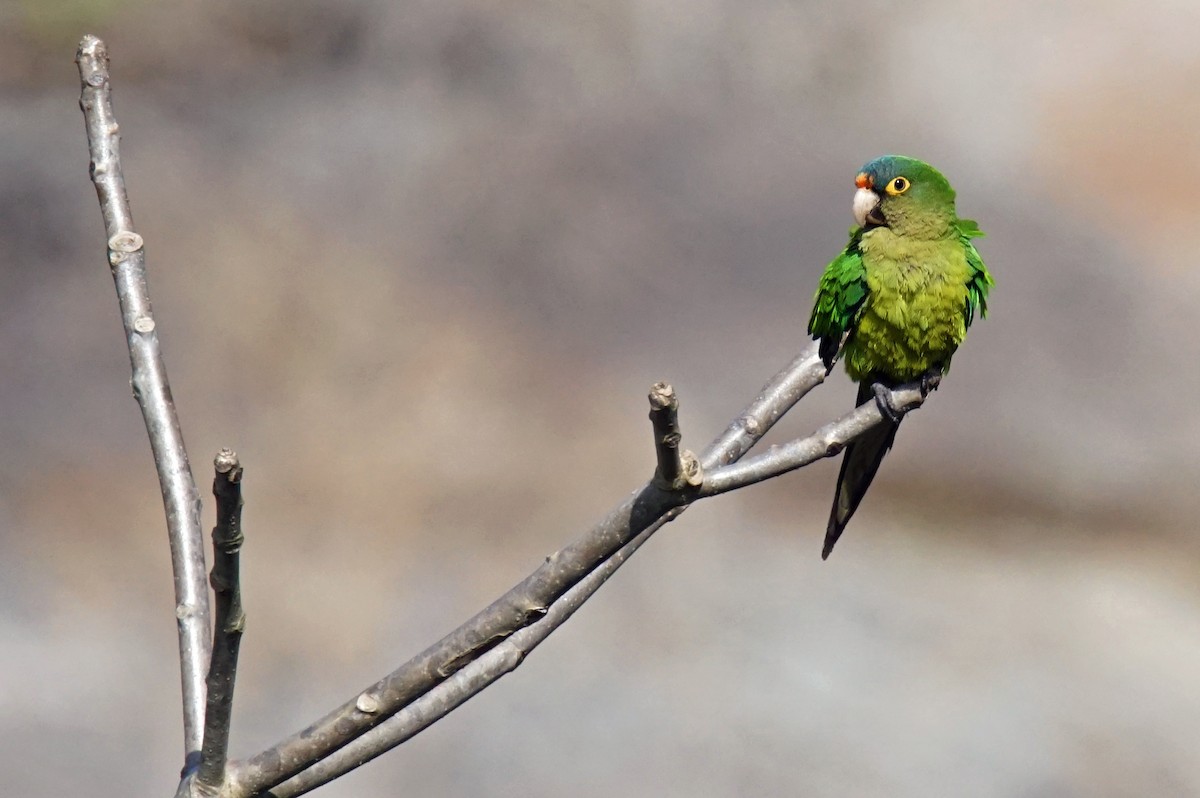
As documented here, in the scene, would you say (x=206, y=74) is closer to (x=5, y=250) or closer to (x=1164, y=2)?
(x=5, y=250)

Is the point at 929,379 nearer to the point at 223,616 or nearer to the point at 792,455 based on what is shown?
the point at 792,455

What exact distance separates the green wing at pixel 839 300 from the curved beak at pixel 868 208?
0.28ft

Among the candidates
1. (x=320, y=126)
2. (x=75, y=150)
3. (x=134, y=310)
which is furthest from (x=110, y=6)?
(x=134, y=310)

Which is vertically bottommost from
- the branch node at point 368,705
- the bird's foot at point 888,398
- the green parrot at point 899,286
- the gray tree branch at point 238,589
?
the branch node at point 368,705

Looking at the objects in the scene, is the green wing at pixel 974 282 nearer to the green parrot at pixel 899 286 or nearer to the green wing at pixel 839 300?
the green parrot at pixel 899 286

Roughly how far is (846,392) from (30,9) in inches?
178

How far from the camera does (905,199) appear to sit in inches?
107

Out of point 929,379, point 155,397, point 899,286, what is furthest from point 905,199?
point 155,397

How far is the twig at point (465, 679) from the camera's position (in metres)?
1.61

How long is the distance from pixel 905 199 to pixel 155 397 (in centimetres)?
165

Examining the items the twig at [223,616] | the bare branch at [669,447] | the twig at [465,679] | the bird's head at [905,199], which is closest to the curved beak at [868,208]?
the bird's head at [905,199]

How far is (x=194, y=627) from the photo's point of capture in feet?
5.79

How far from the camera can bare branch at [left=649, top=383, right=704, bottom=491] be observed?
1417 millimetres

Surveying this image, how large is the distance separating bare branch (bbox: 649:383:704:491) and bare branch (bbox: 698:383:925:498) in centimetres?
4
